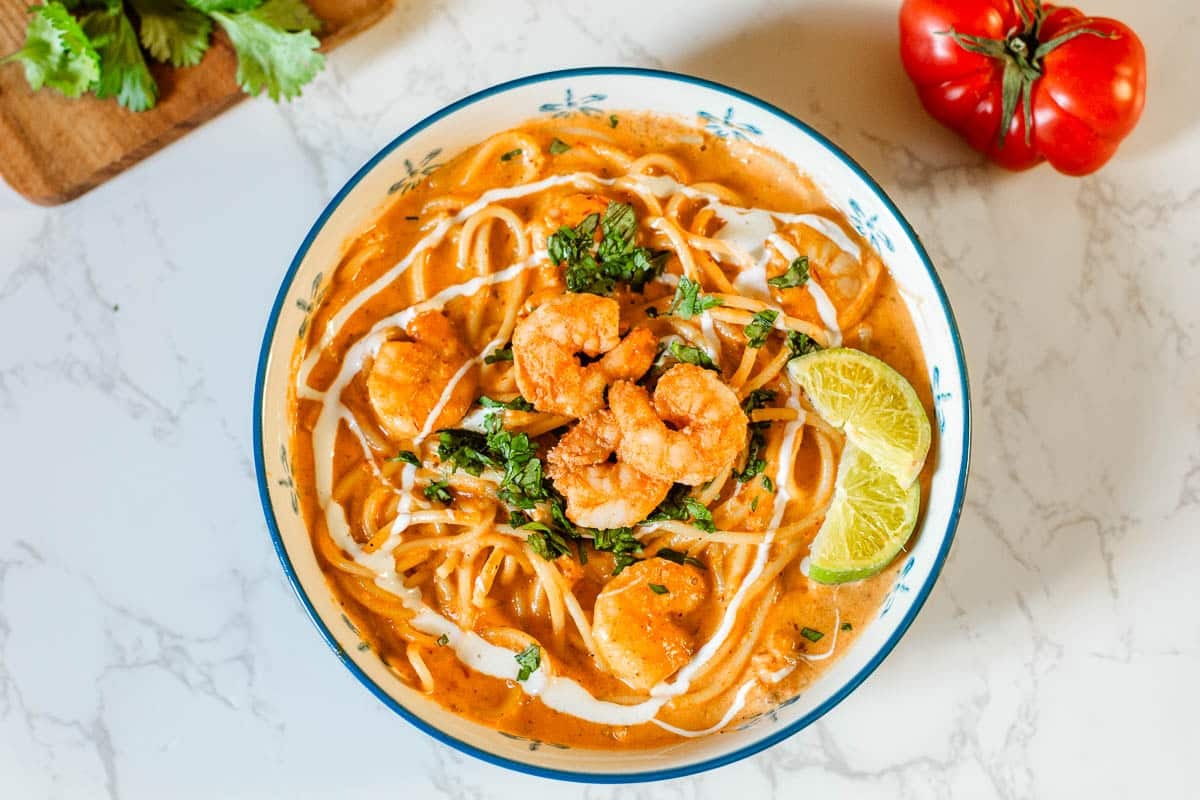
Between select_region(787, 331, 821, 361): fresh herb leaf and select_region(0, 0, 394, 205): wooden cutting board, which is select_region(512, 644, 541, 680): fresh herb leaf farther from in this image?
select_region(0, 0, 394, 205): wooden cutting board

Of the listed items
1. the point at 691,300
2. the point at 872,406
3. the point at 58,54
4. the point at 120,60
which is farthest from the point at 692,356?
the point at 58,54

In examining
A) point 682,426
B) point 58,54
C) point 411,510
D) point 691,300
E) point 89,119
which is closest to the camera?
point 682,426

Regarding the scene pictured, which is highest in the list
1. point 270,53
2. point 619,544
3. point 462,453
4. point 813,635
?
point 270,53

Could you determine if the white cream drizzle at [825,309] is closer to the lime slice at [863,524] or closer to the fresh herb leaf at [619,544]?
the lime slice at [863,524]

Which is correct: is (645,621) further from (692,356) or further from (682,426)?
(692,356)

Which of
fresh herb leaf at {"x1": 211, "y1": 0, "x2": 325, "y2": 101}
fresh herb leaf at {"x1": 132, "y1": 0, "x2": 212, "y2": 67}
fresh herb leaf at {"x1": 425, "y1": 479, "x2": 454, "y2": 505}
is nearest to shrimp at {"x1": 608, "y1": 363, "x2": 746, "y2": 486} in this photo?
fresh herb leaf at {"x1": 425, "y1": 479, "x2": 454, "y2": 505}

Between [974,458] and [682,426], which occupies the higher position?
[682,426]

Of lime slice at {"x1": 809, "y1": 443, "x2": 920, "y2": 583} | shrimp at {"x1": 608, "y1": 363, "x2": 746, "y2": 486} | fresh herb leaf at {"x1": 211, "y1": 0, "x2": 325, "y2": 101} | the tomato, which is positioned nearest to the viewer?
shrimp at {"x1": 608, "y1": 363, "x2": 746, "y2": 486}
